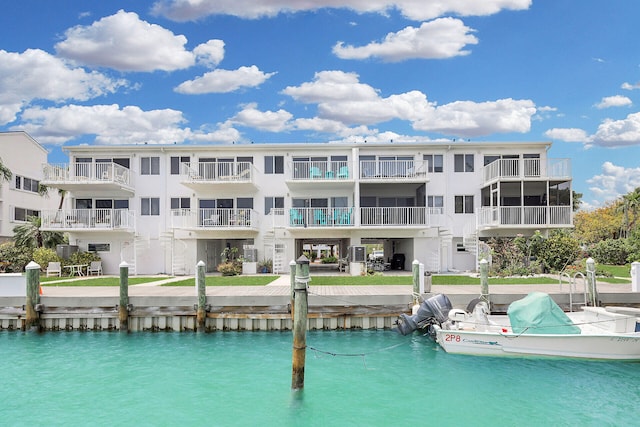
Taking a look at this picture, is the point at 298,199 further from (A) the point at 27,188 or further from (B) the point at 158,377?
(A) the point at 27,188

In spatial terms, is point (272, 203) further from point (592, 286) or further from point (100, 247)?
point (592, 286)

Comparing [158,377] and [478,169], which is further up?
[478,169]

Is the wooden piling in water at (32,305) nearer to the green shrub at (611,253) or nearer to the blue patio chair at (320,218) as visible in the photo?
the blue patio chair at (320,218)

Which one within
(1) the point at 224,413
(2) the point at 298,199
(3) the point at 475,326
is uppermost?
(2) the point at 298,199

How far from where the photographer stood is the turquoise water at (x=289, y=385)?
979 cm

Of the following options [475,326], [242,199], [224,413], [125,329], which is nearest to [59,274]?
[242,199]

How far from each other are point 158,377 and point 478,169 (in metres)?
23.9

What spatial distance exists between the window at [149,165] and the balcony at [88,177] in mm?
940

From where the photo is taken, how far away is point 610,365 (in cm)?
1277

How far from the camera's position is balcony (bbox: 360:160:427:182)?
2812 centimetres

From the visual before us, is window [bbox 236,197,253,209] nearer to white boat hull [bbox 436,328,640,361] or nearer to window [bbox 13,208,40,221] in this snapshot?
white boat hull [bbox 436,328,640,361]

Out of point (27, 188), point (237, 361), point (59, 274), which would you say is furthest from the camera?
point (27, 188)

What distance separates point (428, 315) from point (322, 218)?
46.0 feet

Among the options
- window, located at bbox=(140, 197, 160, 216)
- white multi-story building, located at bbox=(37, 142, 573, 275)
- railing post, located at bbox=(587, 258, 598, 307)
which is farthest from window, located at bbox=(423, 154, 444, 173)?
window, located at bbox=(140, 197, 160, 216)
